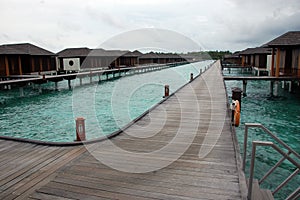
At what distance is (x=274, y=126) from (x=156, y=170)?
790cm

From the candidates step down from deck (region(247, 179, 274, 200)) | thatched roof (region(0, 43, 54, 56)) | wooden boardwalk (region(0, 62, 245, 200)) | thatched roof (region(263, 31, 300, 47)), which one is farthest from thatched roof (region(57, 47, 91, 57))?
step down from deck (region(247, 179, 274, 200))

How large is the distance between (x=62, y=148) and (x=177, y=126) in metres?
2.94

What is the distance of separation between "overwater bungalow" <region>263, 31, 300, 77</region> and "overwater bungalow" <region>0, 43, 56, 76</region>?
21779mm

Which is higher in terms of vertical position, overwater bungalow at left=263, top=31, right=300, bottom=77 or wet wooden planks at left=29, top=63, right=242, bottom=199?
overwater bungalow at left=263, top=31, right=300, bottom=77

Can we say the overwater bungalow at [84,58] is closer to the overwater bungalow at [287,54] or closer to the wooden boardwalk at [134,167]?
the overwater bungalow at [287,54]

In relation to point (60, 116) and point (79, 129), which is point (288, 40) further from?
point (79, 129)

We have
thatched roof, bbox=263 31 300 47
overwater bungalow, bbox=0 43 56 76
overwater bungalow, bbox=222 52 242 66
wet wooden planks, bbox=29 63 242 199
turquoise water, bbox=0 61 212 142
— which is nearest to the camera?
wet wooden planks, bbox=29 63 242 199

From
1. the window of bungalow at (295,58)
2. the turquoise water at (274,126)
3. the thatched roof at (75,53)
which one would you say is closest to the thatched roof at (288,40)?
the window of bungalow at (295,58)

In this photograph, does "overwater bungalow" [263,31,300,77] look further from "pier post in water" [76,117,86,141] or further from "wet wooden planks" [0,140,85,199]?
"wet wooden planks" [0,140,85,199]

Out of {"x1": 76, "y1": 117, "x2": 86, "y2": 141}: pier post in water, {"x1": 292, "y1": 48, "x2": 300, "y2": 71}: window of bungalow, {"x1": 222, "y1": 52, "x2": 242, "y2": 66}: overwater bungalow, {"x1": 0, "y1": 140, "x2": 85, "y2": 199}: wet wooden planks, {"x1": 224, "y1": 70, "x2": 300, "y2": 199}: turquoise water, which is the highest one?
{"x1": 222, "y1": 52, "x2": 242, "y2": 66}: overwater bungalow

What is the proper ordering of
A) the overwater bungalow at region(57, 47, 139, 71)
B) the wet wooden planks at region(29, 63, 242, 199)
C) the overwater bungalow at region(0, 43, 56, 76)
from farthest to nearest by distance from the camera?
the overwater bungalow at region(57, 47, 139, 71) < the overwater bungalow at region(0, 43, 56, 76) < the wet wooden planks at region(29, 63, 242, 199)

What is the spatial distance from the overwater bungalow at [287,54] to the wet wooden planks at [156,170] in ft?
42.4

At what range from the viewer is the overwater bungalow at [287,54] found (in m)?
16.6

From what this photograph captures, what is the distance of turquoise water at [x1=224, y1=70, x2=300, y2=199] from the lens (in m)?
5.49
